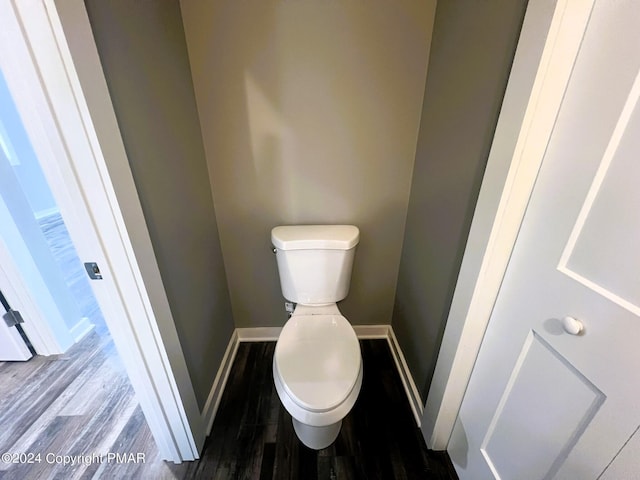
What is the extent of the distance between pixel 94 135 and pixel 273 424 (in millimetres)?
1306

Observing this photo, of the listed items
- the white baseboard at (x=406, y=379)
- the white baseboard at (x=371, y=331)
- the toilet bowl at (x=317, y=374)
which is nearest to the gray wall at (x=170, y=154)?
the toilet bowl at (x=317, y=374)

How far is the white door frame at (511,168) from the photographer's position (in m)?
0.55

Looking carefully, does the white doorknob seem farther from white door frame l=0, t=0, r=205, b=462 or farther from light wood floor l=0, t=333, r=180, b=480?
light wood floor l=0, t=333, r=180, b=480

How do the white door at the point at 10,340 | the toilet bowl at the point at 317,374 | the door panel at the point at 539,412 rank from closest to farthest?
the door panel at the point at 539,412, the toilet bowl at the point at 317,374, the white door at the point at 10,340

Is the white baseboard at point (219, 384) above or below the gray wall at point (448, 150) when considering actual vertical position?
below

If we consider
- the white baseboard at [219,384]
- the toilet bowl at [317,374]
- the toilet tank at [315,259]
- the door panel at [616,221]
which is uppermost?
the door panel at [616,221]

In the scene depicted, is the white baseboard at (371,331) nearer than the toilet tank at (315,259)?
No

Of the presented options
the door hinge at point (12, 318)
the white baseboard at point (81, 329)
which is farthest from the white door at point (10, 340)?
the white baseboard at point (81, 329)

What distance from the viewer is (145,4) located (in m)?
0.84

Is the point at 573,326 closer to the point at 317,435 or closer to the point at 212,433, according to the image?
the point at 317,435

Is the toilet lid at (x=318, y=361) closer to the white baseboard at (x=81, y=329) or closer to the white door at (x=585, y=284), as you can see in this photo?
the white door at (x=585, y=284)

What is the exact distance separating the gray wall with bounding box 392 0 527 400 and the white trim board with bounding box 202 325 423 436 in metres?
0.08

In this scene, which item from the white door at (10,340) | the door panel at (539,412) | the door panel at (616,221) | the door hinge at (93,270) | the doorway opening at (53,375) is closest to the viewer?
the door panel at (616,221)

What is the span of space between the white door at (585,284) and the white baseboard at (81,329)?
7.67ft
